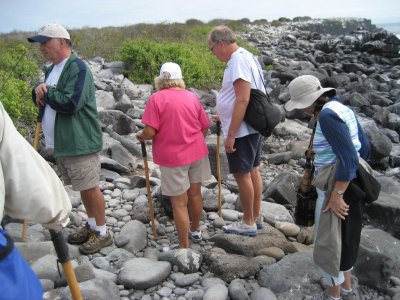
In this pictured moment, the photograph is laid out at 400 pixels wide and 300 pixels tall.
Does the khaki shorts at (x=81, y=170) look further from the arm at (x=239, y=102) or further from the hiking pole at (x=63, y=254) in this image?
the hiking pole at (x=63, y=254)

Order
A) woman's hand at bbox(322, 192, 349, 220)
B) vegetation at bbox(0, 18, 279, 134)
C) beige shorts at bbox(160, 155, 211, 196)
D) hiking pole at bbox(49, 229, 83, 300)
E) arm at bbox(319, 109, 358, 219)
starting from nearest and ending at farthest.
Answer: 1. hiking pole at bbox(49, 229, 83, 300)
2. arm at bbox(319, 109, 358, 219)
3. woman's hand at bbox(322, 192, 349, 220)
4. beige shorts at bbox(160, 155, 211, 196)
5. vegetation at bbox(0, 18, 279, 134)

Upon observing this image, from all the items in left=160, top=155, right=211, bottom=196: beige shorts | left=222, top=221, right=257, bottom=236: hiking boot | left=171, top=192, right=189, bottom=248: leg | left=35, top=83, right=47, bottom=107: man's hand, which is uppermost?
left=35, top=83, right=47, bottom=107: man's hand

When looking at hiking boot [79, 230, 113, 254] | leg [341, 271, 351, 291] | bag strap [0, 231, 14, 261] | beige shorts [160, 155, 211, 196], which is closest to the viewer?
bag strap [0, 231, 14, 261]

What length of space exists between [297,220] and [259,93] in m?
1.26

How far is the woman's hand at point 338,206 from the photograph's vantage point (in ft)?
9.48

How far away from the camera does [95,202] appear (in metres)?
3.93

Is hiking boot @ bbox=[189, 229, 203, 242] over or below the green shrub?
below

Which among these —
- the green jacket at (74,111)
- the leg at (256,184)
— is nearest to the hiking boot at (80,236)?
the green jacket at (74,111)

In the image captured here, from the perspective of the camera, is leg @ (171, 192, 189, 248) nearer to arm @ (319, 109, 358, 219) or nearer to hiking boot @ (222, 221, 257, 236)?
hiking boot @ (222, 221, 257, 236)

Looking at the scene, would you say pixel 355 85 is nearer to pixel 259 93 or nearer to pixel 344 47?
pixel 259 93

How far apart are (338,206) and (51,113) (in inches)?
102

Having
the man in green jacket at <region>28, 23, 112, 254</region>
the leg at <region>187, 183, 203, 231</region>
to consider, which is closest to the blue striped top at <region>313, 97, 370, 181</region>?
the leg at <region>187, 183, 203, 231</region>

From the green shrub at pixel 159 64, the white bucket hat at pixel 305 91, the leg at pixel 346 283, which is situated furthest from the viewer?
the green shrub at pixel 159 64

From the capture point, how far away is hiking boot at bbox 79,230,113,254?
3.95 m
